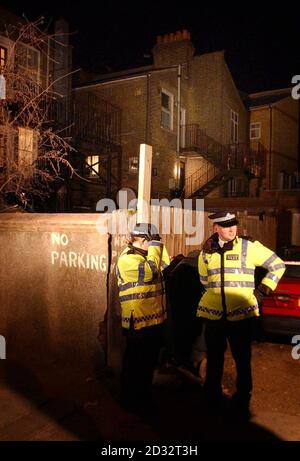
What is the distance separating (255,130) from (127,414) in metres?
24.0

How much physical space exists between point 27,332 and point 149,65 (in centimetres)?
1818

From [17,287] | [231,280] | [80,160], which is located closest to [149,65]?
[80,160]

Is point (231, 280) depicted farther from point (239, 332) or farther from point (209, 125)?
point (209, 125)

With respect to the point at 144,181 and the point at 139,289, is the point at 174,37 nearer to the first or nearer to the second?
the point at 144,181

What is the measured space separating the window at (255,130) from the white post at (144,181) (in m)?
22.3

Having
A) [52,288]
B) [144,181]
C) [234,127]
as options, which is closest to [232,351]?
[144,181]

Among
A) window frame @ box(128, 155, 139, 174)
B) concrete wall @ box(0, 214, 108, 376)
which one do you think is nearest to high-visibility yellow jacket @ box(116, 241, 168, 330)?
concrete wall @ box(0, 214, 108, 376)

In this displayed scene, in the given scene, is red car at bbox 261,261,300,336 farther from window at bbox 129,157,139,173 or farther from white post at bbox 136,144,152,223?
window at bbox 129,157,139,173

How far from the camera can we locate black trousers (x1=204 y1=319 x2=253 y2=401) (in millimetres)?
3902

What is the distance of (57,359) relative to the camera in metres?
5.28

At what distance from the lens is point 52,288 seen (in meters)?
5.35

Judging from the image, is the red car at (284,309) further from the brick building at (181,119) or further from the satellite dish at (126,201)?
the brick building at (181,119)

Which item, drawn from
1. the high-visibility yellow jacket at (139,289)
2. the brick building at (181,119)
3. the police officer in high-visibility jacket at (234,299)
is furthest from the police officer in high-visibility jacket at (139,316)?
the brick building at (181,119)

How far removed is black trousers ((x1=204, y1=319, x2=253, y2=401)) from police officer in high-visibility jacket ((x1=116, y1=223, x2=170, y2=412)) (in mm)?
551
